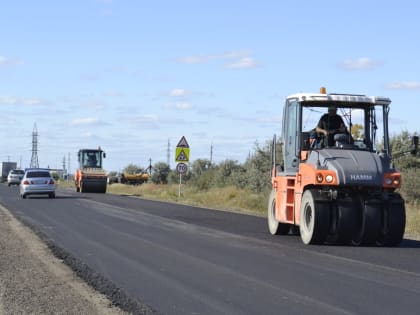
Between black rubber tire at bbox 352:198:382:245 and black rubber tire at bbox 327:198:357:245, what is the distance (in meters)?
0.11

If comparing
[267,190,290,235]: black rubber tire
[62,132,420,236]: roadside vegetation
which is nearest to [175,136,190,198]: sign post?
[62,132,420,236]: roadside vegetation

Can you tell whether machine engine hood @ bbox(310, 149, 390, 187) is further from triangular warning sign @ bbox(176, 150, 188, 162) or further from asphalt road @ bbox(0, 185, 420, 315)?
triangular warning sign @ bbox(176, 150, 188, 162)

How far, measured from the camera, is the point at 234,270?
12.9m

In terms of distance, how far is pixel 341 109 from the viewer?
19141mm

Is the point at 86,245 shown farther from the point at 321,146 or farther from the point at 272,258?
the point at 321,146

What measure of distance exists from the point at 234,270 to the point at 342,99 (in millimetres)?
6999

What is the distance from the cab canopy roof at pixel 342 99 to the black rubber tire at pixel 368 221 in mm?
2633

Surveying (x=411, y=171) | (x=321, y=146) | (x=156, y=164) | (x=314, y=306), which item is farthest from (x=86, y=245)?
(x=156, y=164)

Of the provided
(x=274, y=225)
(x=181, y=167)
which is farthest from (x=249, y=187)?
(x=274, y=225)

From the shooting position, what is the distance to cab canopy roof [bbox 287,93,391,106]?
1848 cm

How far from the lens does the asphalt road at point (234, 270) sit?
9.94 metres

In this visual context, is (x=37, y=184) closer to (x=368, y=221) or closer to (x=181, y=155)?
(x=181, y=155)

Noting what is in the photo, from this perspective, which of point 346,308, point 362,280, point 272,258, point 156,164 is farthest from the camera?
point 156,164

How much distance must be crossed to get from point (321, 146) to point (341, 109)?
132 centimetres
